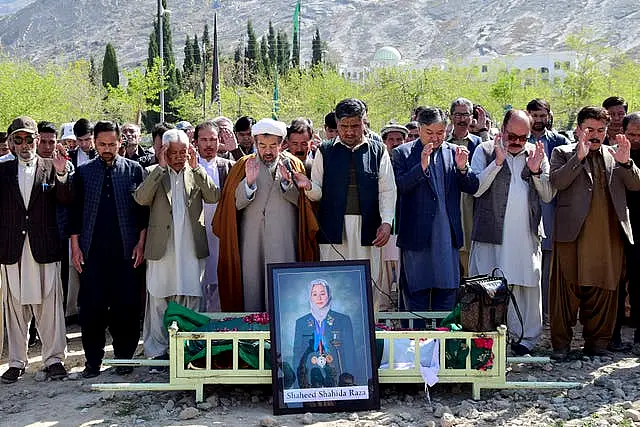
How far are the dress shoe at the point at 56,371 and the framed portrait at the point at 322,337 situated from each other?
6.93 feet

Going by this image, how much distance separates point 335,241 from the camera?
6398 mm

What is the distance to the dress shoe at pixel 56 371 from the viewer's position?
6220mm

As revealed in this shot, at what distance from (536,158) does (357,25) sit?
15534 cm

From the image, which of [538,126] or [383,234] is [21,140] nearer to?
[383,234]

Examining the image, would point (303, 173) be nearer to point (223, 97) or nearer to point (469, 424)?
point (469, 424)

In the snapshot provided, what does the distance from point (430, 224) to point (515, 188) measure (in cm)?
78

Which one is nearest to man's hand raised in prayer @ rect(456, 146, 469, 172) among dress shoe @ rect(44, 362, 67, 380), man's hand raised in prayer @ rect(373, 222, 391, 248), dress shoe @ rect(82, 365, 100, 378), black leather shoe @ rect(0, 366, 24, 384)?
man's hand raised in prayer @ rect(373, 222, 391, 248)

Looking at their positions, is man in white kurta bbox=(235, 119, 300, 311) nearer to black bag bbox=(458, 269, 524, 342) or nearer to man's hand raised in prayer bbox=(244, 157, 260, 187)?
man's hand raised in prayer bbox=(244, 157, 260, 187)

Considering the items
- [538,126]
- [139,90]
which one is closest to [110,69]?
[139,90]

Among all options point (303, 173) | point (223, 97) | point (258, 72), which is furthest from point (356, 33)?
point (303, 173)

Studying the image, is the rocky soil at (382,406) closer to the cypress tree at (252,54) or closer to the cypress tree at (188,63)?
the cypress tree at (188,63)

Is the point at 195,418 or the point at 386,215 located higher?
the point at 386,215

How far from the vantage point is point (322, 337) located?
5.18m

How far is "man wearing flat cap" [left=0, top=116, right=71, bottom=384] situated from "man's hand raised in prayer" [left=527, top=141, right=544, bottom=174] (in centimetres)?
364
